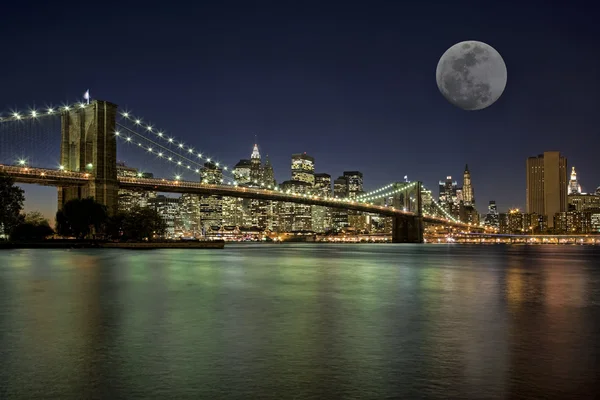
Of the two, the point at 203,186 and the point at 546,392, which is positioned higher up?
the point at 203,186

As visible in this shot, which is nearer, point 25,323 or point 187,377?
point 187,377

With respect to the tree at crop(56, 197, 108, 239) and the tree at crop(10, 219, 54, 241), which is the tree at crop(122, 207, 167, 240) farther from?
the tree at crop(10, 219, 54, 241)

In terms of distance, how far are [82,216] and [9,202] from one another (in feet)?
22.6

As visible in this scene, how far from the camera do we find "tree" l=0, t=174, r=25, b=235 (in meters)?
55.6

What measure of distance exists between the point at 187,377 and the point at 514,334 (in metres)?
6.82

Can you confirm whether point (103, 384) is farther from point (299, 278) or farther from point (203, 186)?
point (203, 186)

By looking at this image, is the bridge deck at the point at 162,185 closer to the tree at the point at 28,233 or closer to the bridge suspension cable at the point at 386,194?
the tree at the point at 28,233

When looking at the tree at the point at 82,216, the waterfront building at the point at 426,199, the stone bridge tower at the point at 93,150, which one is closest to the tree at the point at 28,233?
the stone bridge tower at the point at 93,150

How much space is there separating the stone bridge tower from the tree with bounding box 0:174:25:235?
9740mm

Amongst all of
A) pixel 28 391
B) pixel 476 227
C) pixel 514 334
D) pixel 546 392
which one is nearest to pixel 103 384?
pixel 28 391

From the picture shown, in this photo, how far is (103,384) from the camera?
303 inches

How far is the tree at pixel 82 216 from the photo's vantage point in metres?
61.0

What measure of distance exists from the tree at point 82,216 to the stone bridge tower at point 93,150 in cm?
371

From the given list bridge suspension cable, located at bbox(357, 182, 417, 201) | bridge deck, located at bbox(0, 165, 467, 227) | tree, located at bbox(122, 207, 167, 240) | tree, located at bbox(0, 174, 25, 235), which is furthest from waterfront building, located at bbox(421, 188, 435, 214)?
tree, located at bbox(0, 174, 25, 235)
